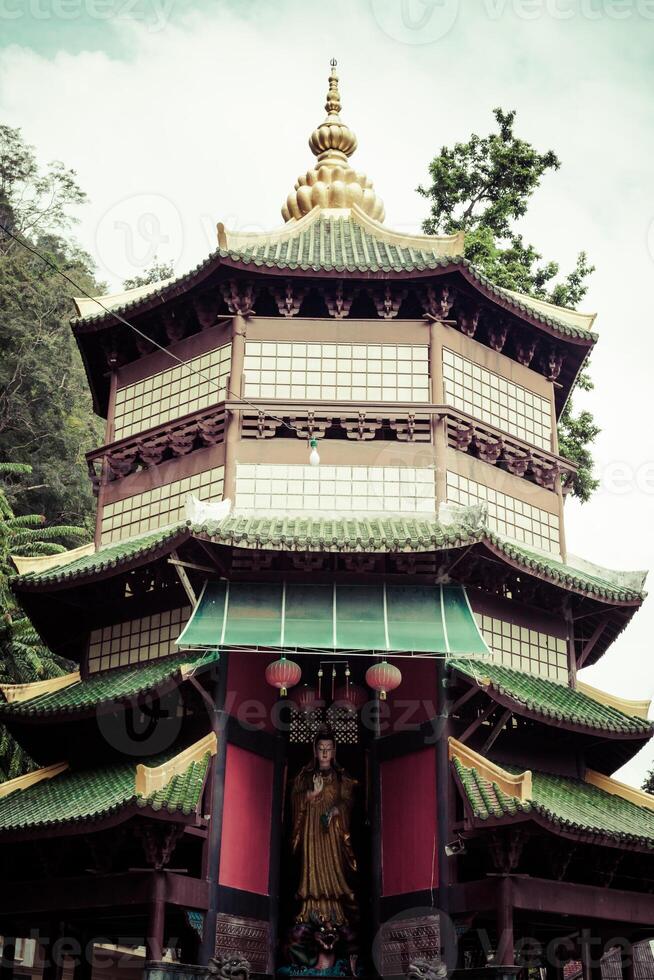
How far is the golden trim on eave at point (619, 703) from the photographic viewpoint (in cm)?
1961

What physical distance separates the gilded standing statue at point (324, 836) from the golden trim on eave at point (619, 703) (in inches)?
187

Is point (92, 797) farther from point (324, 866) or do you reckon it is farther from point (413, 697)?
point (413, 697)

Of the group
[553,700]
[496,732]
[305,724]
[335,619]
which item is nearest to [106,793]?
[305,724]

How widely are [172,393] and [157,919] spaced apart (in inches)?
386

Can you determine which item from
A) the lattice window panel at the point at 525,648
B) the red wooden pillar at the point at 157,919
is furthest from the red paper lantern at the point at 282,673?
the lattice window panel at the point at 525,648

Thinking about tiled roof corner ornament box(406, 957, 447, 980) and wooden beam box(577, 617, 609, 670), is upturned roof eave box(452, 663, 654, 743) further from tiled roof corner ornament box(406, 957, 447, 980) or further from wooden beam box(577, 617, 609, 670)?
tiled roof corner ornament box(406, 957, 447, 980)

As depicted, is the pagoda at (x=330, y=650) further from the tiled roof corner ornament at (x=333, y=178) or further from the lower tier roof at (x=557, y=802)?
the tiled roof corner ornament at (x=333, y=178)

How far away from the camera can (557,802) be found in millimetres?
17141

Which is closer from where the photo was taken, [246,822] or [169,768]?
[169,768]

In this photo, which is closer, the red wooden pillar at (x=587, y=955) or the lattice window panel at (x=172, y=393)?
the red wooden pillar at (x=587, y=955)

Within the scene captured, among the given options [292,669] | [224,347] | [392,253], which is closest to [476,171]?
[392,253]

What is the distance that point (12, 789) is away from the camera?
61.8 ft

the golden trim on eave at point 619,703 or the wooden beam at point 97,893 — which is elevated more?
the golden trim on eave at point 619,703

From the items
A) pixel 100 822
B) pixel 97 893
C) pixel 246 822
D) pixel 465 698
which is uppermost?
pixel 465 698
